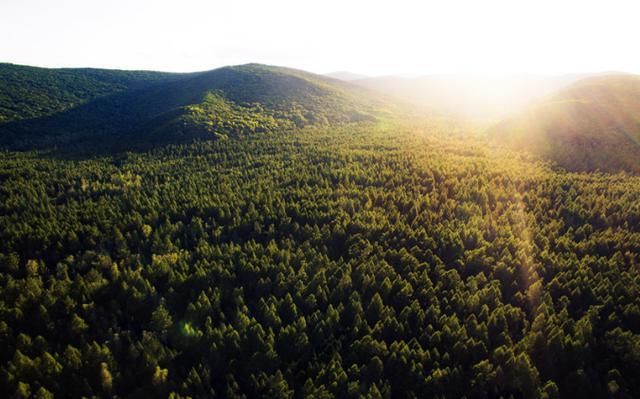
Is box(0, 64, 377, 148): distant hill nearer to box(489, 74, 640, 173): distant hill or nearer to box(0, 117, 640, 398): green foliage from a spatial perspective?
box(0, 117, 640, 398): green foliage

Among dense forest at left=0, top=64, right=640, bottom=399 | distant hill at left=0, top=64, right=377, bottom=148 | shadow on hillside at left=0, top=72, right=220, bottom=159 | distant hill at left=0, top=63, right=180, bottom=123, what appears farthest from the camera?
distant hill at left=0, top=63, right=180, bottom=123

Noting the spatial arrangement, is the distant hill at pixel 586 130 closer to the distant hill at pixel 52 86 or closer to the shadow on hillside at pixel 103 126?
the shadow on hillside at pixel 103 126

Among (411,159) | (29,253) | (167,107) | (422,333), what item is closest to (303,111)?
(167,107)

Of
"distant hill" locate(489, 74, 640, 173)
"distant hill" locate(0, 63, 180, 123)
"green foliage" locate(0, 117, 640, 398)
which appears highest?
"distant hill" locate(0, 63, 180, 123)

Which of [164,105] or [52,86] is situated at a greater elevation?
[52,86]

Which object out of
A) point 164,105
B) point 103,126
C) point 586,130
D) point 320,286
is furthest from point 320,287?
point 164,105

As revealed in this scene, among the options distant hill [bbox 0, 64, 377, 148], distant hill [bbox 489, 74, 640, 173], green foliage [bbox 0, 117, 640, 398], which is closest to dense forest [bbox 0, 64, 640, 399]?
green foliage [bbox 0, 117, 640, 398]

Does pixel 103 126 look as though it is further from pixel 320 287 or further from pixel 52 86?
pixel 320 287
